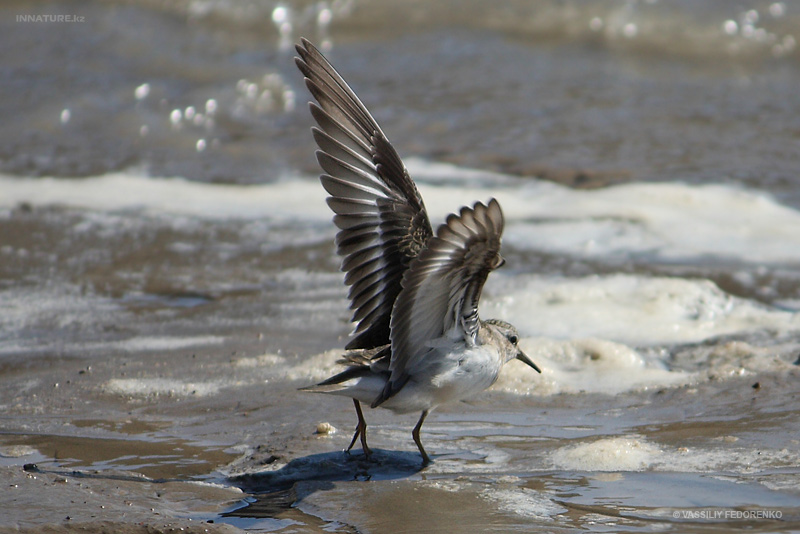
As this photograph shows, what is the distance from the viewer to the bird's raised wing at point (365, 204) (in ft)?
15.6

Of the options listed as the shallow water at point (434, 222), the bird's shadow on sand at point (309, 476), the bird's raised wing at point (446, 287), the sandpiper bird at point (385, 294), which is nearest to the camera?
the bird's raised wing at point (446, 287)

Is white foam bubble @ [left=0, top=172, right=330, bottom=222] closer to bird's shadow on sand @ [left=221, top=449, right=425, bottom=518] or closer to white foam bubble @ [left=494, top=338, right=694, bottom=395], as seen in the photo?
white foam bubble @ [left=494, top=338, right=694, bottom=395]

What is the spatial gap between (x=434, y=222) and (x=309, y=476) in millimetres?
4300

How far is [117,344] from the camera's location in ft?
20.2

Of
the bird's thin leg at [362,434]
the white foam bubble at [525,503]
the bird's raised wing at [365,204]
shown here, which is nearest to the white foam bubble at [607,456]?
the white foam bubble at [525,503]

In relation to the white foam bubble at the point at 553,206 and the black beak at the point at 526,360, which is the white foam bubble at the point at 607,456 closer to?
the black beak at the point at 526,360

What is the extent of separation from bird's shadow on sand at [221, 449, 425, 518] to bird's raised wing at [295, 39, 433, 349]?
57 centimetres

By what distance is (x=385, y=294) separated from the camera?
4746 mm

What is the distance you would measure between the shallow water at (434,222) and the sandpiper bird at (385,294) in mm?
345

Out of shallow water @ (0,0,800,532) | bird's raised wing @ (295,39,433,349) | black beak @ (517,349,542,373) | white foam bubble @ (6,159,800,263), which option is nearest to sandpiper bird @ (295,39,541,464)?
bird's raised wing @ (295,39,433,349)

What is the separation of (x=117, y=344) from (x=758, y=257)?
4.83 meters

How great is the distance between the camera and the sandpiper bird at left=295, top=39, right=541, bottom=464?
444 centimetres

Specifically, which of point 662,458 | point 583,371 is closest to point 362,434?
point 662,458

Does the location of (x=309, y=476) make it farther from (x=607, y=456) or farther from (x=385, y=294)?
(x=607, y=456)
